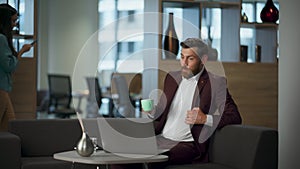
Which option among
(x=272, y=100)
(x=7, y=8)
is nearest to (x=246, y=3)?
(x=272, y=100)

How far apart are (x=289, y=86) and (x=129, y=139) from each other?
4.31ft

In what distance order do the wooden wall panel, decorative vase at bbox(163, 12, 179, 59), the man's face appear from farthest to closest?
decorative vase at bbox(163, 12, 179, 59) → the wooden wall panel → the man's face

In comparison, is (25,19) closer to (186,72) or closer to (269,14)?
(186,72)

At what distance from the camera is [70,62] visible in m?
13.3

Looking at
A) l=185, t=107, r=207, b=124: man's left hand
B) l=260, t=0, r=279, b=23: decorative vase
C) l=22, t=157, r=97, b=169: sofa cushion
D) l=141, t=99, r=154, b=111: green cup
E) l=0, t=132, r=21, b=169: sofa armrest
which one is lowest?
l=22, t=157, r=97, b=169: sofa cushion

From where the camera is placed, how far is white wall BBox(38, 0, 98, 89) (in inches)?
511

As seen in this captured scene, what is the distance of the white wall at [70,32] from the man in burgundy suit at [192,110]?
8680 mm

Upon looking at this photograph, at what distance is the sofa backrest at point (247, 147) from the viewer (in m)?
3.58

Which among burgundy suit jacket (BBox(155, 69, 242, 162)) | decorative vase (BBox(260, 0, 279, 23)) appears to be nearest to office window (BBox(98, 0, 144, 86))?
decorative vase (BBox(260, 0, 279, 23))

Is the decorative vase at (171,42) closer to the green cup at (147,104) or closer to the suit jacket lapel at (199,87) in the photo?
the suit jacket lapel at (199,87)

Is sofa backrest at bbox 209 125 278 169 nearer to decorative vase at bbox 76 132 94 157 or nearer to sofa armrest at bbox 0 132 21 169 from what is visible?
decorative vase at bbox 76 132 94 157

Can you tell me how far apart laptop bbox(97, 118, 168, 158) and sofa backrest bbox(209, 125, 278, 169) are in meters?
0.42

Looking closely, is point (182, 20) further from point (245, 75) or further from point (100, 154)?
point (100, 154)

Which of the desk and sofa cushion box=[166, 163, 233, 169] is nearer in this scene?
the desk
